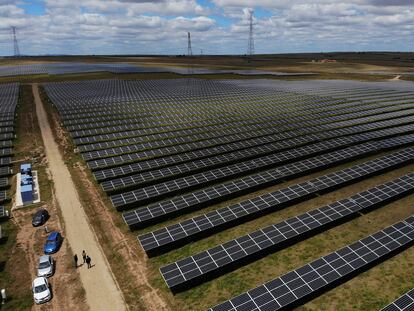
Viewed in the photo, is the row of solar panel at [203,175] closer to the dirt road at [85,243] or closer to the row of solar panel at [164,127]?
the dirt road at [85,243]

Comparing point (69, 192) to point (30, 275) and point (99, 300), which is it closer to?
point (30, 275)

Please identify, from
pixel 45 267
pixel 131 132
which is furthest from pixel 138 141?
pixel 45 267

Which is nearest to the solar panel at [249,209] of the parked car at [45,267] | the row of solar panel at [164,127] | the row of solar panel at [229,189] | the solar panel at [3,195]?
the row of solar panel at [229,189]

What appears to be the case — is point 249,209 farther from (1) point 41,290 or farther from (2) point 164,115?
(2) point 164,115

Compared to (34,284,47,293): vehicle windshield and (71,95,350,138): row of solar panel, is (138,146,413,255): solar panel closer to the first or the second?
(34,284,47,293): vehicle windshield

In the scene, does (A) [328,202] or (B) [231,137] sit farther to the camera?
(B) [231,137]

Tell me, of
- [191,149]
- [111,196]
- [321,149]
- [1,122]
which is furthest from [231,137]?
[1,122]
